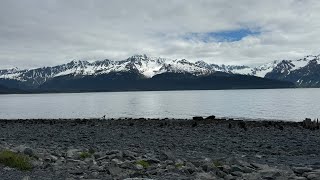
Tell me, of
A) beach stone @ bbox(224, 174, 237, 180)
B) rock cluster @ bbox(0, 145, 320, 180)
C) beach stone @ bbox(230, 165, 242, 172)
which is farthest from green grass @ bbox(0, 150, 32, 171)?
beach stone @ bbox(230, 165, 242, 172)

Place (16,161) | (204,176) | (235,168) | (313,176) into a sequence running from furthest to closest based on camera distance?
(16,161) → (235,168) → (204,176) → (313,176)

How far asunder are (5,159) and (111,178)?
213 inches

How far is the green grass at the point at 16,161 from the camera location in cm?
1653

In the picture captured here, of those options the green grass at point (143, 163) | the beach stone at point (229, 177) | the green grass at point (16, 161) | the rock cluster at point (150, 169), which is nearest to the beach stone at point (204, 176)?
the rock cluster at point (150, 169)

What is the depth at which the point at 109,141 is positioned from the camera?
33.2m

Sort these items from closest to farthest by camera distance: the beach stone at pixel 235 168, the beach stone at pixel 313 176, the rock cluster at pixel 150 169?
the beach stone at pixel 313 176, the rock cluster at pixel 150 169, the beach stone at pixel 235 168

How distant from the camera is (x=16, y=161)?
55.5ft

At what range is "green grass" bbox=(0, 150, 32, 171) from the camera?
16531 millimetres

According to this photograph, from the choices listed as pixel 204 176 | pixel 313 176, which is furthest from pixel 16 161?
pixel 313 176

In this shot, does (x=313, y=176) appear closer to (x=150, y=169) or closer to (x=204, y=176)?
(x=204, y=176)

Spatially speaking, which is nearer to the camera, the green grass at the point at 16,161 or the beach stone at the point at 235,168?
the beach stone at the point at 235,168

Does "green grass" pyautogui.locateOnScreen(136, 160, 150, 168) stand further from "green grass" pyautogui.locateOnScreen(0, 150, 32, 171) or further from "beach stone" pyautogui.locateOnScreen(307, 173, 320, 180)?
"beach stone" pyautogui.locateOnScreen(307, 173, 320, 180)

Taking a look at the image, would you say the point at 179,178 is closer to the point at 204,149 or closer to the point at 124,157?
the point at 124,157

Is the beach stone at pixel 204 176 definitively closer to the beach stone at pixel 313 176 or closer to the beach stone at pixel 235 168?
the beach stone at pixel 235 168
